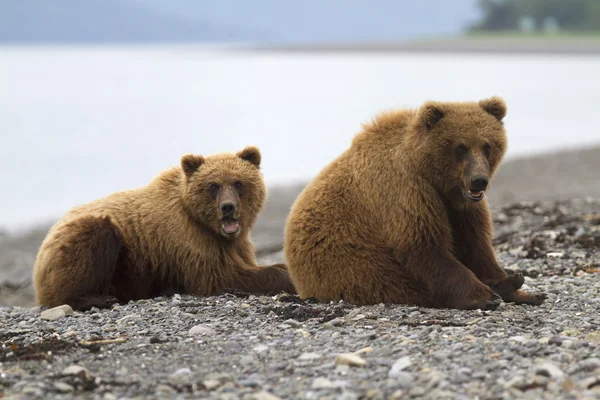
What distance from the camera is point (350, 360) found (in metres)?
4.43

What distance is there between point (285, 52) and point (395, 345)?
113596 millimetres

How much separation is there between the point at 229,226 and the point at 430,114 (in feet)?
6.24

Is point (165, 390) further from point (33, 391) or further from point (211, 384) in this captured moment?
point (33, 391)

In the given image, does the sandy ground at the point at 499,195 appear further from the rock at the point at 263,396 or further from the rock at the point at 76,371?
the rock at the point at 263,396

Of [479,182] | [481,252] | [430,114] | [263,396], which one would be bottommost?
[263,396]

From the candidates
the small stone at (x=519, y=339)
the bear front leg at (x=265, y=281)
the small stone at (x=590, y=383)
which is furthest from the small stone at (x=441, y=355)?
the bear front leg at (x=265, y=281)

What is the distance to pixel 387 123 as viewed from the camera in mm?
6031

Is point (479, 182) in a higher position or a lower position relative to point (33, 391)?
higher

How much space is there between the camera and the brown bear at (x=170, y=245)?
6.74 meters

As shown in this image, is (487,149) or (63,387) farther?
(487,149)

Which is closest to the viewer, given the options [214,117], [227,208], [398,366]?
[398,366]

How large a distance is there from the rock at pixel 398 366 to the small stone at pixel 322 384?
292 mm

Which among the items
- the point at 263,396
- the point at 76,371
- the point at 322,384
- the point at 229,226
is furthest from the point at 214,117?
the point at 263,396

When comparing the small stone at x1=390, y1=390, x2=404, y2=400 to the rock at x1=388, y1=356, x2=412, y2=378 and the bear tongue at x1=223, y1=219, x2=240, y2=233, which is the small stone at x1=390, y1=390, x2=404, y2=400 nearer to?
the rock at x1=388, y1=356, x2=412, y2=378
